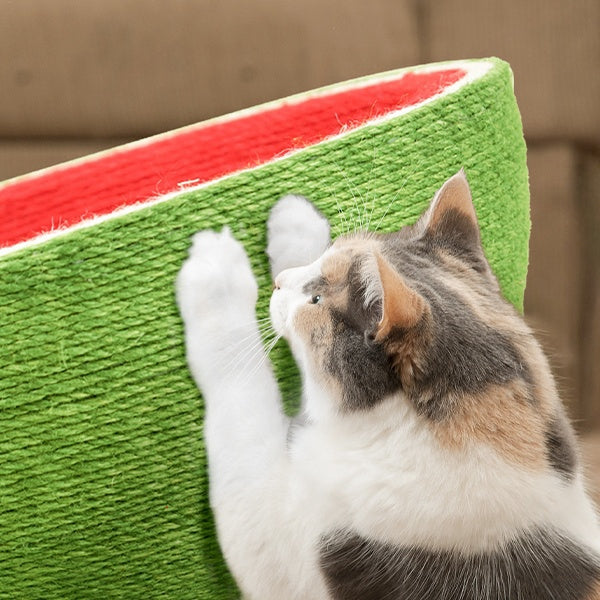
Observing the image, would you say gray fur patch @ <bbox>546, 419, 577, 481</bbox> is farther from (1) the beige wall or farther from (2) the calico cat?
(1) the beige wall

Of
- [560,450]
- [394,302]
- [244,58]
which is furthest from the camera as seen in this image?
[244,58]

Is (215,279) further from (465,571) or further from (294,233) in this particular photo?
(465,571)

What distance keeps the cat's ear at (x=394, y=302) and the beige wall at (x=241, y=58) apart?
912 millimetres

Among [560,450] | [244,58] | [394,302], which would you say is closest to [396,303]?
[394,302]

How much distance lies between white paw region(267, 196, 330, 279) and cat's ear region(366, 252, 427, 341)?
0.16m

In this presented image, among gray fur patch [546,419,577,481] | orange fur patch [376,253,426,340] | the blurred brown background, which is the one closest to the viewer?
orange fur patch [376,253,426,340]

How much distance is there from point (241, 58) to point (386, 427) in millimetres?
1008

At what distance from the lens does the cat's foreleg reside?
815mm

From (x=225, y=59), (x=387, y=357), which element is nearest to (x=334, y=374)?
(x=387, y=357)

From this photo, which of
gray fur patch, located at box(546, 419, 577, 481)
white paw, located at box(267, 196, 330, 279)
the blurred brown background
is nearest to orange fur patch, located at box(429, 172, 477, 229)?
white paw, located at box(267, 196, 330, 279)

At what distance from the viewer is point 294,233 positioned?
0.87m

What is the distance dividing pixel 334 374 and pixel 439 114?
369 millimetres

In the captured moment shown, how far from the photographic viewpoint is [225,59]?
5.06 feet

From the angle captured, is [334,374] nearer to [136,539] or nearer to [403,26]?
[136,539]
